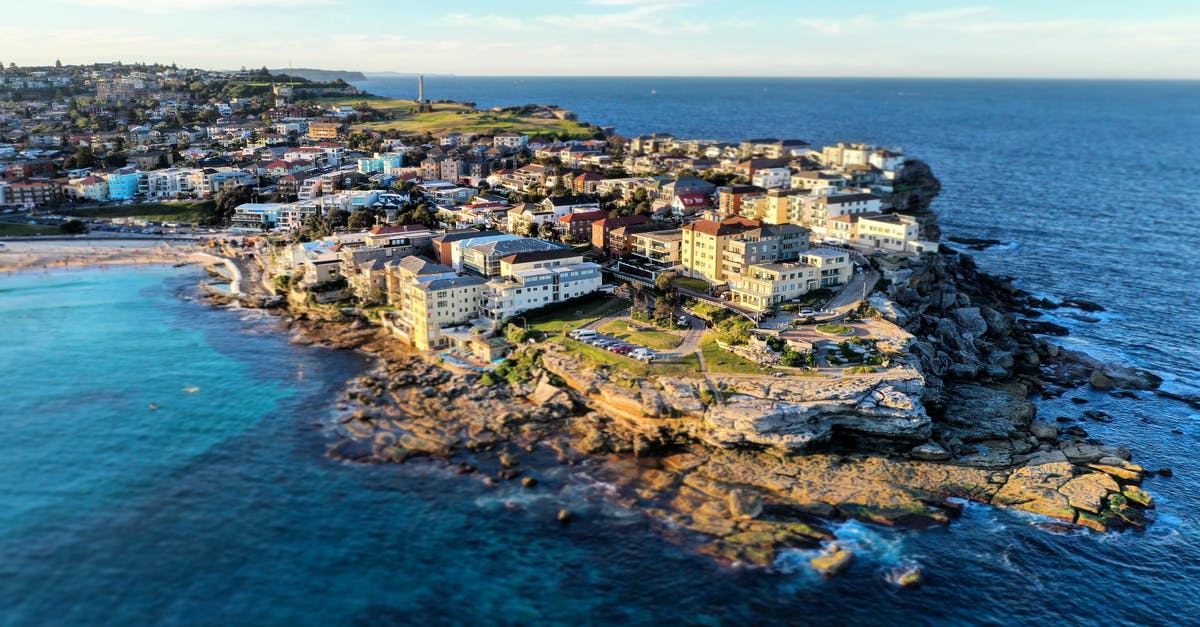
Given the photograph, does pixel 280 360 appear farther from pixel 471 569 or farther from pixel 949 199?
pixel 949 199

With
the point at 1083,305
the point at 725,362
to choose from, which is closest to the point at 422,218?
the point at 725,362

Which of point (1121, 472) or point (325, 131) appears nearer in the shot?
point (1121, 472)

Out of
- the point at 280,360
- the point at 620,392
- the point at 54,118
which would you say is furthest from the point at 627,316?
the point at 54,118

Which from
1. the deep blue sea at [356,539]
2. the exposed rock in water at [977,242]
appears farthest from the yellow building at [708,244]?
the exposed rock in water at [977,242]

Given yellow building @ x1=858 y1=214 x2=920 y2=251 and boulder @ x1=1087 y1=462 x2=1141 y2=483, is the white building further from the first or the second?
boulder @ x1=1087 y1=462 x2=1141 y2=483

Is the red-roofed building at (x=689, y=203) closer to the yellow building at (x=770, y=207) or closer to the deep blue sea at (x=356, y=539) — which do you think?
the yellow building at (x=770, y=207)

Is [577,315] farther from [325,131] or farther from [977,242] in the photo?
[325,131]
